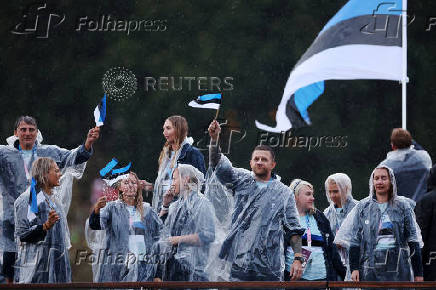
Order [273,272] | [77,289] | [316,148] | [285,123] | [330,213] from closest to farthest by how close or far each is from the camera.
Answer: [77,289], [273,272], [330,213], [285,123], [316,148]

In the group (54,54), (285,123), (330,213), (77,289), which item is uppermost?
(54,54)

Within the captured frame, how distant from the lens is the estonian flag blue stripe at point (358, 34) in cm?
1147

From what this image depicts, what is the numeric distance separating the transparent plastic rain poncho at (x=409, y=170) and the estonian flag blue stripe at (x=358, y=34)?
232cm

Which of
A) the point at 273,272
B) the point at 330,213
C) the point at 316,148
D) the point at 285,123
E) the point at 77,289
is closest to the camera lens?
the point at 77,289

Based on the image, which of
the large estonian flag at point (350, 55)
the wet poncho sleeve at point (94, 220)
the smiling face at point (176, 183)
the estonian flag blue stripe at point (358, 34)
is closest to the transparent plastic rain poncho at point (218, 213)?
the smiling face at point (176, 183)

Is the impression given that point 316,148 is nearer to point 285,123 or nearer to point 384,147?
point 384,147

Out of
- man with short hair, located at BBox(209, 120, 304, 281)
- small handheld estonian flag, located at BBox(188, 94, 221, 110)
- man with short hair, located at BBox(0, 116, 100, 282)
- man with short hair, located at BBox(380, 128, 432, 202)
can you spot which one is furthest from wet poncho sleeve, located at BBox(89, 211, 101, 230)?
man with short hair, located at BBox(380, 128, 432, 202)

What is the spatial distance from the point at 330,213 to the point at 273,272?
1765mm

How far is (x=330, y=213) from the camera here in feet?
32.7

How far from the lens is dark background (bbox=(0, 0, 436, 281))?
55.9 feet

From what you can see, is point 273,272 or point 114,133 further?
point 114,133

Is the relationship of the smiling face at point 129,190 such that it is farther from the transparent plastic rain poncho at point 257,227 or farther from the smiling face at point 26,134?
the smiling face at point 26,134

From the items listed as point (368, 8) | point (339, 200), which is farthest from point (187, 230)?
point (368, 8)

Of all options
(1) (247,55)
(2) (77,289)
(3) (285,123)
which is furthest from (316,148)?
(2) (77,289)
